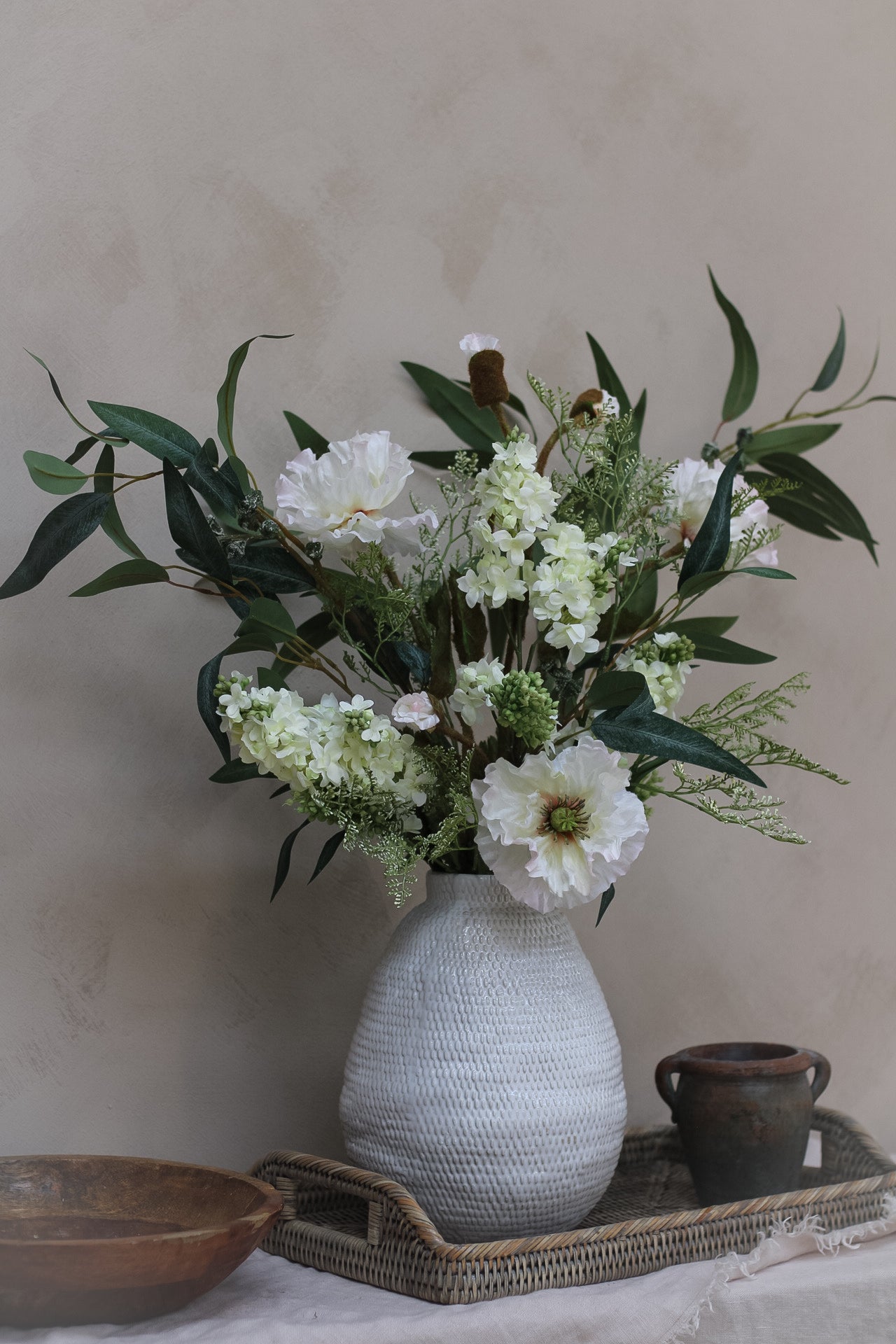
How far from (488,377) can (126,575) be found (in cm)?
32

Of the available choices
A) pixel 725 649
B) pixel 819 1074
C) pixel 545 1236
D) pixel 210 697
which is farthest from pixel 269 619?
pixel 819 1074

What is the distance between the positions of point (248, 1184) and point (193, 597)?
1.67 ft

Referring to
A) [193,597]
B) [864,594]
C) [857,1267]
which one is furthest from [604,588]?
[864,594]

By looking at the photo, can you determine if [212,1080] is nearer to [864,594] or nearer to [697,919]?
[697,919]

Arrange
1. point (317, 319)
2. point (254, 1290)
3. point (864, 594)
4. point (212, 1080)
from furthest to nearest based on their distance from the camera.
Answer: point (864, 594) < point (317, 319) < point (212, 1080) < point (254, 1290)

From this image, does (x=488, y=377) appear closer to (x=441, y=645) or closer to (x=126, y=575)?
(x=441, y=645)

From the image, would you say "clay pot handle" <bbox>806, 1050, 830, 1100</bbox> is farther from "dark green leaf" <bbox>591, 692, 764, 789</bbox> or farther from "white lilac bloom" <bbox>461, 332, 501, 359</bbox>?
"white lilac bloom" <bbox>461, 332, 501, 359</bbox>

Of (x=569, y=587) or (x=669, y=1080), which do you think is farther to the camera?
(x=669, y=1080)

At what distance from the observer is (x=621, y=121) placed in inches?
49.3

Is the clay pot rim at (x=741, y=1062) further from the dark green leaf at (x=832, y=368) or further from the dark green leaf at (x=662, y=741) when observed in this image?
the dark green leaf at (x=832, y=368)

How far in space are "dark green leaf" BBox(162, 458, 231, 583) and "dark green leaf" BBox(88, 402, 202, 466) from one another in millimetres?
18

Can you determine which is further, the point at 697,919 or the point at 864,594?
the point at 864,594

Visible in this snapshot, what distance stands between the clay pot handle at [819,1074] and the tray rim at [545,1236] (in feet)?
0.25

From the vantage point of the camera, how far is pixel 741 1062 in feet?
3.02
